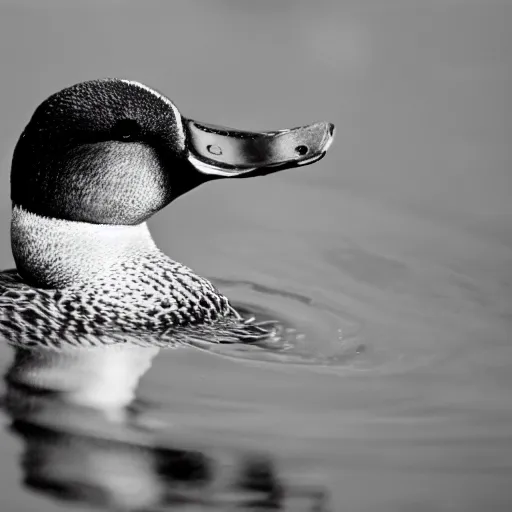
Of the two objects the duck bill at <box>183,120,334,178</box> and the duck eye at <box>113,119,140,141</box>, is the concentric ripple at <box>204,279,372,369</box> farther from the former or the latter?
the duck eye at <box>113,119,140,141</box>

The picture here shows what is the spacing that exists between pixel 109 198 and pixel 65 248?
0.23 meters

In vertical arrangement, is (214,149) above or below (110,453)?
above

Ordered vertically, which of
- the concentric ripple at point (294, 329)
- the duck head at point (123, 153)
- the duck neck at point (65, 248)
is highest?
the duck head at point (123, 153)

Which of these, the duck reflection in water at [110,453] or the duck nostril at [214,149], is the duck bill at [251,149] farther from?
the duck reflection in water at [110,453]

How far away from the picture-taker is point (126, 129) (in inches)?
171

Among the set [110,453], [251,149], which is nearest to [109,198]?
[251,149]

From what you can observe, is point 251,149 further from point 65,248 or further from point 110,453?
point 110,453

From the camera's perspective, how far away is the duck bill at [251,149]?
447 centimetres

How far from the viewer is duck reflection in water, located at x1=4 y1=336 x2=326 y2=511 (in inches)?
140

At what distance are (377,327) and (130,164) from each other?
42.6 inches

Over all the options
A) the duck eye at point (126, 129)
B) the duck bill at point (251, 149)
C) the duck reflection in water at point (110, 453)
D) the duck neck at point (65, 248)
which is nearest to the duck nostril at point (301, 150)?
the duck bill at point (251, 149)

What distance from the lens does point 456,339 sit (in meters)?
4.66

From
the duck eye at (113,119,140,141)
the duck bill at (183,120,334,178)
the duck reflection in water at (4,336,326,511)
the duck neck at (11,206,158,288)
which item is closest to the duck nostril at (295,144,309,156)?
the duck bill at (183,120,334,178)

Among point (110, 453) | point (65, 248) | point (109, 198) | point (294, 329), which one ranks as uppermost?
point (109, 198)
